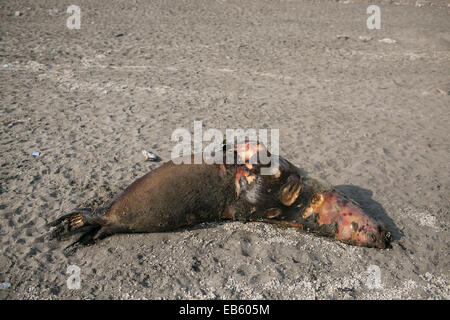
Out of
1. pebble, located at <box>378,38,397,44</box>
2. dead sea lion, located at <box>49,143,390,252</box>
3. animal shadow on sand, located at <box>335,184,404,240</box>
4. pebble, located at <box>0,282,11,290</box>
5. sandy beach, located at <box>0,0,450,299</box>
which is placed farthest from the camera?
pebble, located at <box>378,38,397,44</box>

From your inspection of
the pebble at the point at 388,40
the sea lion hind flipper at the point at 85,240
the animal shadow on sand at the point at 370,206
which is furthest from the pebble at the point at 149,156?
the pebble at the point at 388,40

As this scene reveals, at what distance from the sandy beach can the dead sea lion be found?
0.42 ft

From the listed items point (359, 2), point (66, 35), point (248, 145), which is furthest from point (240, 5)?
point (248, 145)

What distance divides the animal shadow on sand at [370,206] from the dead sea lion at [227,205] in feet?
0.78

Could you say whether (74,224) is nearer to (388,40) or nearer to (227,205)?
(227,205)

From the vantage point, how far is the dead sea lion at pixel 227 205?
2.62m

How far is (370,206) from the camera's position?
3.28m

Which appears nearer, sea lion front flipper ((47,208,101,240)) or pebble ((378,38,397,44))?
sea lion front flipper ((47,208,101,240))

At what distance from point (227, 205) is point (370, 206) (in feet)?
4.66

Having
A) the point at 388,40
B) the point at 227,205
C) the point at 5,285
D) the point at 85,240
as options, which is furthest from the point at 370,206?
the point at 388,40

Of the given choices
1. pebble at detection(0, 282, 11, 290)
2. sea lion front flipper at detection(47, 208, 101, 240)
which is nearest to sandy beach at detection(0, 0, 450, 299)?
pebble at detection(0, 282, 11, 290)

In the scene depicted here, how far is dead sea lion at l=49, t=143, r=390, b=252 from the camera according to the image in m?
2.62

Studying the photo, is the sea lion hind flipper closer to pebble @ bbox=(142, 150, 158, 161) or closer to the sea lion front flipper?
the sea lion front flipper

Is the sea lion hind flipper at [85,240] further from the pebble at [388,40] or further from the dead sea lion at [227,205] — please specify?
the pebble at [388,40]
